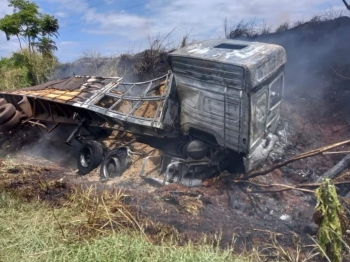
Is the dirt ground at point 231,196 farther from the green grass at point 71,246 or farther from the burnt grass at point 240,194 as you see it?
the green grass at point 71,246

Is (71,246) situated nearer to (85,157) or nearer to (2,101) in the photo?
(85,157)

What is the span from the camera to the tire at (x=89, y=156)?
28.1ft

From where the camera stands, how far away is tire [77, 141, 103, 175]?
8573 millimetres

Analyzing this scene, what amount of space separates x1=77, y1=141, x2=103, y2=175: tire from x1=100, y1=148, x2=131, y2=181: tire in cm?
28

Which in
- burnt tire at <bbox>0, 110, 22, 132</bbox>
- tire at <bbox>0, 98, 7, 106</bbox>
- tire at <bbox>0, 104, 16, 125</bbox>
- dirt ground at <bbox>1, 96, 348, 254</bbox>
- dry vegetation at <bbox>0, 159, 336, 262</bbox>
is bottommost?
dirt ground at <bbox>1, 96, 348, 254</bbox>

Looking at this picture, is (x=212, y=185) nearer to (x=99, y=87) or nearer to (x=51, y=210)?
(x=51, y=210)

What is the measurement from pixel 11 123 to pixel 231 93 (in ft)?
19.5

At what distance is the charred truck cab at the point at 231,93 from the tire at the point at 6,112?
4.66 m

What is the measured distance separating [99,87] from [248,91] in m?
4.33

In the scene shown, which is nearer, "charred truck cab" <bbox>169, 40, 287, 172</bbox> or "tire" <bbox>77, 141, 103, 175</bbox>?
"charred truck cab" <bbox>169, 40, 287, 172</bbox>

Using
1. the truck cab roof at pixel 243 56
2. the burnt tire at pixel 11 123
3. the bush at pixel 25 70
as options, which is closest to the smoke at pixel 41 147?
the burnt tire at pixel 11 123

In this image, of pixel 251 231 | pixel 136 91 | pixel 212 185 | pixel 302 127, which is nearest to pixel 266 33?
pixel 302 127

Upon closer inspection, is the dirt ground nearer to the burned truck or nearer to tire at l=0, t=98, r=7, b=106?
the burned truck

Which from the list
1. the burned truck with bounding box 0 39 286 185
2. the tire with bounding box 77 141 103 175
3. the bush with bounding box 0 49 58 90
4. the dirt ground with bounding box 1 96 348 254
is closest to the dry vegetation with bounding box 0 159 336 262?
the dirt ground with bounding box 1 96 348 254
